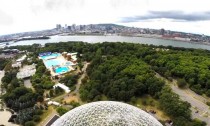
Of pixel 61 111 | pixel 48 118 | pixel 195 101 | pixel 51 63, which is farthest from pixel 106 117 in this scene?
pixel 51 63

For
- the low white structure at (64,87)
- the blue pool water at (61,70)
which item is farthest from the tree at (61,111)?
the blue pool water at (61,70)

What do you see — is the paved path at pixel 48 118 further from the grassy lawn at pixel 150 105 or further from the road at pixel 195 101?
the road at pixel 195 101

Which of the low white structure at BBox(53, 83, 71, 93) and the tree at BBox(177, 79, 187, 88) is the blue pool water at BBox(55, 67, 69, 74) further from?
the tree at BBox(177, 79, 187, 88)

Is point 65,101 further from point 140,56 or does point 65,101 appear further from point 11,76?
point 140,56

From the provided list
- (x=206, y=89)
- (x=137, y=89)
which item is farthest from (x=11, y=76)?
(x=206, y=89)

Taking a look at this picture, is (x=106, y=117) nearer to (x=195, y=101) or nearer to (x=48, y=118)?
(x=48, y=118)

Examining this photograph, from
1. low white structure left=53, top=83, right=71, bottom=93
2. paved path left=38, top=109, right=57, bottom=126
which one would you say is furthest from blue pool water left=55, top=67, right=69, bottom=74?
paved path left=38, top=109, right=57, bottom=126
